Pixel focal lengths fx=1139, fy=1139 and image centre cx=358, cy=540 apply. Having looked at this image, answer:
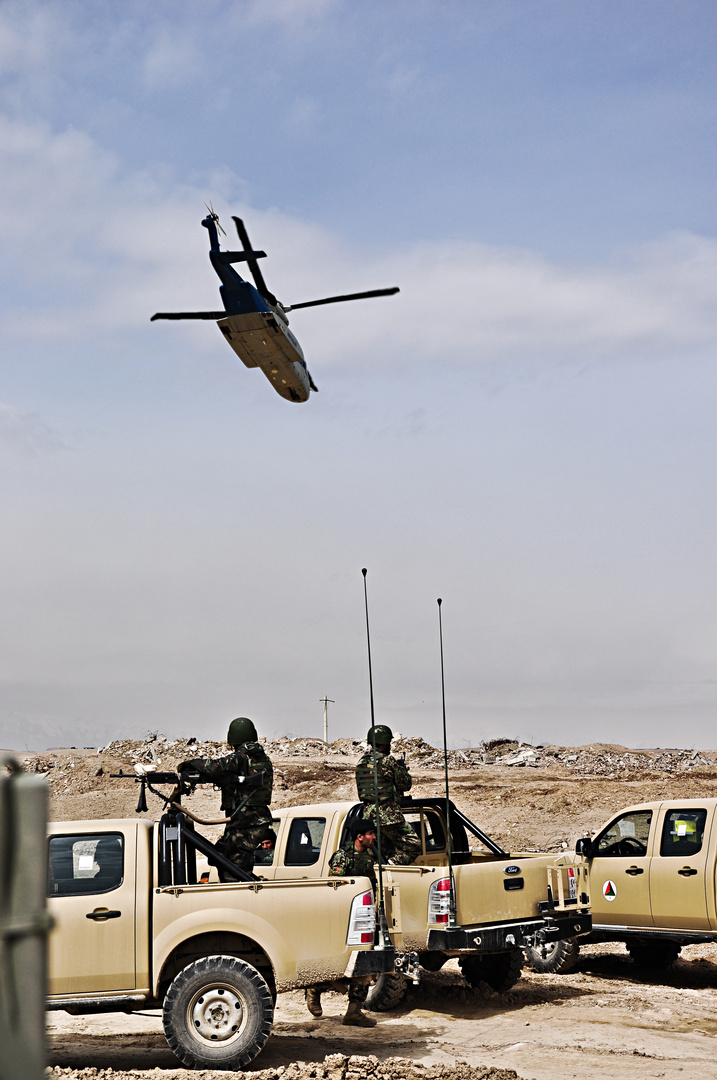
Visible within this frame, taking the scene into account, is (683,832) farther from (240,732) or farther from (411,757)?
(411,757)

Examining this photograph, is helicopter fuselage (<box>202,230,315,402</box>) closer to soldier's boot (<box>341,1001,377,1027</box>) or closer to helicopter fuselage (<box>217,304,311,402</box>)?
helicopter fuselage (<box>217,304,311,402</box>)

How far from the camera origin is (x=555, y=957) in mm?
12508

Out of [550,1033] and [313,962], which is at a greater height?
[313,962]

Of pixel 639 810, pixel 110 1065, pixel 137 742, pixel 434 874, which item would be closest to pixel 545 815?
pixel 639 810

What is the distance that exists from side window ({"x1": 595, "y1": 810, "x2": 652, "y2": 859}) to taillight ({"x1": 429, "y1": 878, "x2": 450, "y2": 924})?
3.14 m

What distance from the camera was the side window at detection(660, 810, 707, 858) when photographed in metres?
12.0

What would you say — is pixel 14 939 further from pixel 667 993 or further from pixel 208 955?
pixel 667 993

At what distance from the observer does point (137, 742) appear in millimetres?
52125

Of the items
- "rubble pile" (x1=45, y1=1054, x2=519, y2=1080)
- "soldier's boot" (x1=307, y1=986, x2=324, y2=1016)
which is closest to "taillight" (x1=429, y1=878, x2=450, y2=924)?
"soldier's boot" (x1=307, y1=986, x2=324, y2=1016)

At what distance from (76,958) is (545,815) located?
22172 millimetres

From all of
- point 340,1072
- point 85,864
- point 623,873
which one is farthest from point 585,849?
point 85,864

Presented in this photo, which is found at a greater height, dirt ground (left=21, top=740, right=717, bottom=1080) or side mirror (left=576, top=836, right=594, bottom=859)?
side mirror (left=576, top=836, right=594, bottom=859)

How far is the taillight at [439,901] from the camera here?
33.2 feet

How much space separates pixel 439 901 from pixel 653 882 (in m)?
3.14
